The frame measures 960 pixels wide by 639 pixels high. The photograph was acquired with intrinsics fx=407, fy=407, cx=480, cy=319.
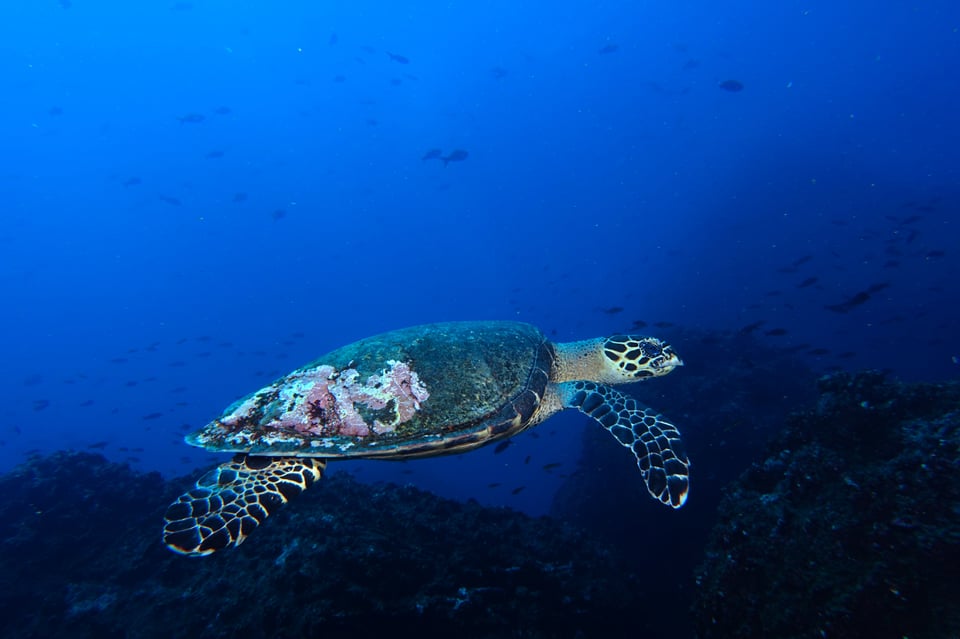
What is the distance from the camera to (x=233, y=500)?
361cm

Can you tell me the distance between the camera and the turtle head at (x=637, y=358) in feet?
19.3

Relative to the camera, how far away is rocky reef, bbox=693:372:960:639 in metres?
2.86

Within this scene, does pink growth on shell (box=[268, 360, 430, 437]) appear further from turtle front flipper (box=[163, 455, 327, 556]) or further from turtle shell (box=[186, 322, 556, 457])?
turtle front flipper (box=[163, 455, 327, 556])

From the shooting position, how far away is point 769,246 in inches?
1428

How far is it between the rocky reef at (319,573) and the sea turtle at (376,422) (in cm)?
162

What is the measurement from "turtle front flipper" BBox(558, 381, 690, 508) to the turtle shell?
88cm

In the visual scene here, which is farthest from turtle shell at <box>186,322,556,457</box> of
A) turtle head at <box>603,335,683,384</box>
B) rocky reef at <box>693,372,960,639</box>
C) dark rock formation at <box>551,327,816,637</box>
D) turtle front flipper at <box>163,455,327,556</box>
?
dark rock formation at <box>551,327,816,637</box>

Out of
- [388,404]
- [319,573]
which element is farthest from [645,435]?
[319,573]

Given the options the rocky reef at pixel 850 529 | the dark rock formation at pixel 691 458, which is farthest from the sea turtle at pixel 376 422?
the dark rock formation at pixel 691 458

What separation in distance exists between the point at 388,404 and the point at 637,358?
376cm

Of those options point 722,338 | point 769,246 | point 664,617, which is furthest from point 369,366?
point 769,246

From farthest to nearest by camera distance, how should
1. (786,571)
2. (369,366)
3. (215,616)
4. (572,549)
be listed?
(572,549)
(215,616)
(369,366)
(786,571)

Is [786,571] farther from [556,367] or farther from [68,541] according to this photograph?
[68,541]

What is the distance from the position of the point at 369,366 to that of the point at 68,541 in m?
9.66
